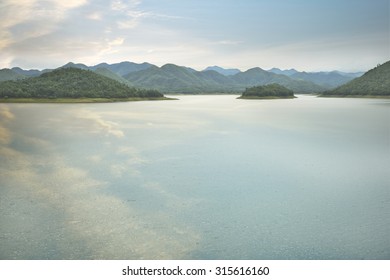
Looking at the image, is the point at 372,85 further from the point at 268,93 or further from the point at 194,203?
the point at 194,203

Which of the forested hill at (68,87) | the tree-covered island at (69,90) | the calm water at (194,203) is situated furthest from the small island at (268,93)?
the calm water at (194,203)

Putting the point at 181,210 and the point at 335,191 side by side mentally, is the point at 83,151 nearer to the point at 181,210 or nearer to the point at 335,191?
the point at 181,210

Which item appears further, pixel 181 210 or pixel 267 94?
pixel 267 94

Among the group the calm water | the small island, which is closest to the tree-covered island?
the small island

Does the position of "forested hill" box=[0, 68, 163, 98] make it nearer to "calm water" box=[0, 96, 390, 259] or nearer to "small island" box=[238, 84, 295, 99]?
"small island" box=[238, 84, 295, 99]

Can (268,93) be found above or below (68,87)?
below

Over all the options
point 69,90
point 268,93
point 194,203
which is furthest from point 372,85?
point 194,203

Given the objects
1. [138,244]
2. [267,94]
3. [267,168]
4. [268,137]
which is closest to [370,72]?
[267,94]

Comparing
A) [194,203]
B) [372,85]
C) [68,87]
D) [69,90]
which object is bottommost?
[194,203]
